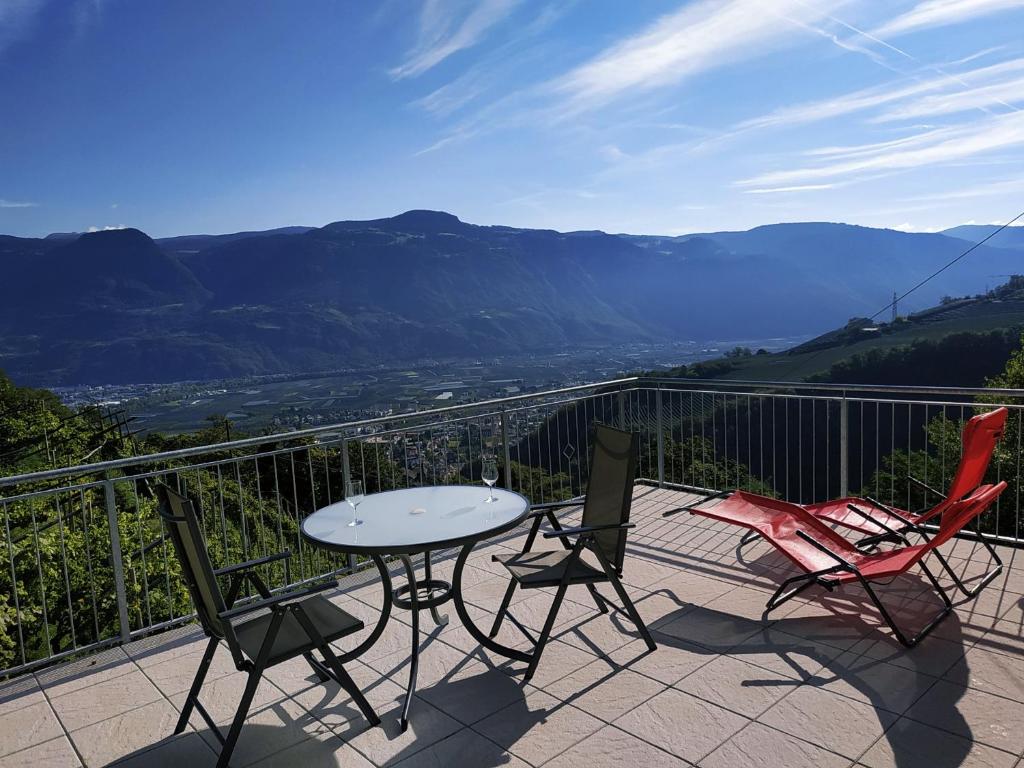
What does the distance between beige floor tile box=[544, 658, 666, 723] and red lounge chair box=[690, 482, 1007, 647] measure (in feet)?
3.50

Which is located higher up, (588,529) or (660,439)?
(588,529)

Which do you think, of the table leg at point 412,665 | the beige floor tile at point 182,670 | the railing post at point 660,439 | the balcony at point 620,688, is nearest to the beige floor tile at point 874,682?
the balcony at point 620,688

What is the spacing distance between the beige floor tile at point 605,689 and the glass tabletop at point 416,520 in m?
0.76

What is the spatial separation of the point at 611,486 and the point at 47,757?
274 cm

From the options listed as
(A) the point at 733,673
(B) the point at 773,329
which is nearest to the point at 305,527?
(A) the point at 733,673

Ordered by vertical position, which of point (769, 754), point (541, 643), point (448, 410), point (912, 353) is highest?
point (448, 410)

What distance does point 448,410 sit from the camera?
5266 millimetres

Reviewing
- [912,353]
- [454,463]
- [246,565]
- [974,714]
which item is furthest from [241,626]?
[912,353]

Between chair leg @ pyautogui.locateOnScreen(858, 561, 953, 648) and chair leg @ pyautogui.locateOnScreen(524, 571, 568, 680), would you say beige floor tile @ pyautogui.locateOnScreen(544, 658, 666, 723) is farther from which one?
chair leg @ pyautogui.locateOnScreen(858, 561, 953, 648)

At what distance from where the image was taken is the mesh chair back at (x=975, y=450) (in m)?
3.56

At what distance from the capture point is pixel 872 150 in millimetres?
13352

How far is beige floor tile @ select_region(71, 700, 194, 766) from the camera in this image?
8.93ft

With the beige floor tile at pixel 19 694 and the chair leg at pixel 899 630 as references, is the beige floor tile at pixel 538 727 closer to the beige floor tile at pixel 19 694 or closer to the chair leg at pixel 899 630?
the chair leg at pixel 899 630

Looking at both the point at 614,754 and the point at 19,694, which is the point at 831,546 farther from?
the point at 19,694
